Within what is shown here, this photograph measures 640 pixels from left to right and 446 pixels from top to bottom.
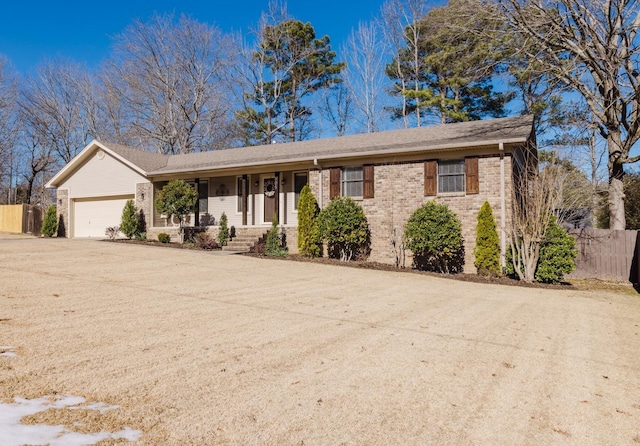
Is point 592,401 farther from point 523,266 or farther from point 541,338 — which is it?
point 523,266

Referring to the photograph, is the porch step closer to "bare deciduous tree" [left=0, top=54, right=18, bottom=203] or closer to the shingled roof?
the shingled roof

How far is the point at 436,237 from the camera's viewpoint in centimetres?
1212

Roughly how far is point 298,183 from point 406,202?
473cm

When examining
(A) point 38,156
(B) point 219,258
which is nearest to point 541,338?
(B) point 219,258

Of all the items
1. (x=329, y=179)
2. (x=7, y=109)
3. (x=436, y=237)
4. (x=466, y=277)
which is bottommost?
(x=466, y=277)

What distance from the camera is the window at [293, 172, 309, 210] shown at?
16.4 meters

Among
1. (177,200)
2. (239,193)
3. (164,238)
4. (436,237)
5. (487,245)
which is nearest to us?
(487,245)

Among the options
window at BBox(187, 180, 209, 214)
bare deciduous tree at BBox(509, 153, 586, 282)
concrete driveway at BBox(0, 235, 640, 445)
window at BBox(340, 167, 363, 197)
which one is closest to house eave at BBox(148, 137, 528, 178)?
window at BBox(340, 167, 363, 197)

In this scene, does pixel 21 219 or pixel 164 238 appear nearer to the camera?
pixel 164 238

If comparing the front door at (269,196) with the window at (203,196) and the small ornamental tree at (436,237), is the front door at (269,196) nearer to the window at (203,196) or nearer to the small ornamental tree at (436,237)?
the window at (203,196)

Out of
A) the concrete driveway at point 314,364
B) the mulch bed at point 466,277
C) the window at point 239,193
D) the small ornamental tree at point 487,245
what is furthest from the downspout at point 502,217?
the window at point 239,193

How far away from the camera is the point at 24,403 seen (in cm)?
281

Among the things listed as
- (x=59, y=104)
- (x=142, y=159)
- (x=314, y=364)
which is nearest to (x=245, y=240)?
(x=142, y=159)

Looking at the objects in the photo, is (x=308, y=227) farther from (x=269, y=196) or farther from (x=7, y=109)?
(x=7, y=109)
